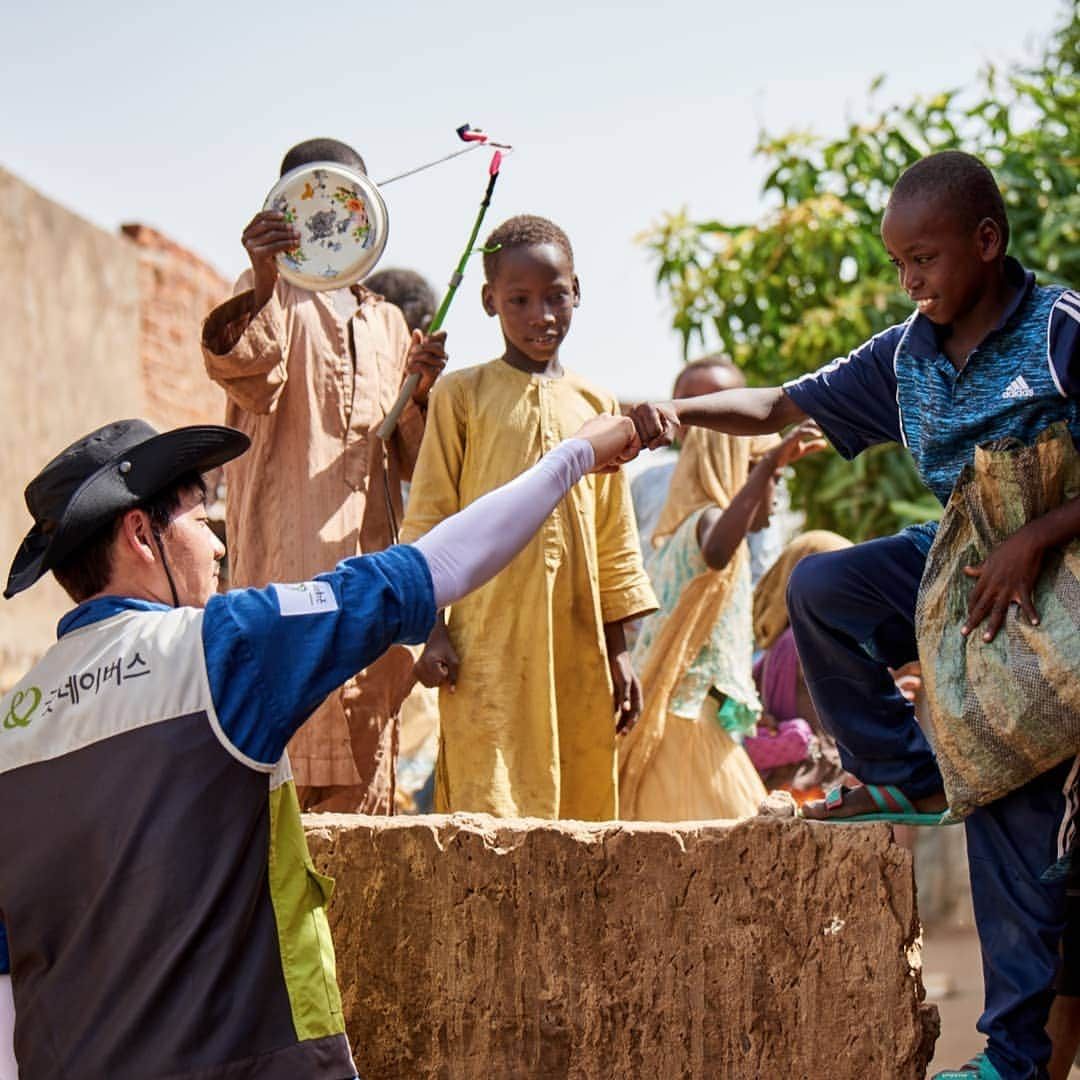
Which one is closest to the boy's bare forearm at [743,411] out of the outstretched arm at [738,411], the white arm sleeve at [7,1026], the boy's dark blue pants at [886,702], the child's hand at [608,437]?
the outstretched arm at [738,411]

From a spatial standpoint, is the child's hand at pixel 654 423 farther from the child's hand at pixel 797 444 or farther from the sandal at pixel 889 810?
the child's hand at pixel 797 444

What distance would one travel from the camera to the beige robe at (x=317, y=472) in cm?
464

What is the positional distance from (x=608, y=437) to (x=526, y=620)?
1.26 meters

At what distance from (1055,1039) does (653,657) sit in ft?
8.47

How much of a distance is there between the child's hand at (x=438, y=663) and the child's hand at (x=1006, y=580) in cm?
169

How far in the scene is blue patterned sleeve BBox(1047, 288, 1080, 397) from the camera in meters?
2.99

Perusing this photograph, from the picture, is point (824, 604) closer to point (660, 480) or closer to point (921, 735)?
point (921, 735)

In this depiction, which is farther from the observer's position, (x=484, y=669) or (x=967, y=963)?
(x=967, y=963)

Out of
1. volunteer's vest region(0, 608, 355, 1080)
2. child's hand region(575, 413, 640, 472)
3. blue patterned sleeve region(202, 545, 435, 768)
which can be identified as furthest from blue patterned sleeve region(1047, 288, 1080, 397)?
volunteer's vest region(0, 608, 355, 1080)

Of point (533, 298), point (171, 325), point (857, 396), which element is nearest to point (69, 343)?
point (171, 325)

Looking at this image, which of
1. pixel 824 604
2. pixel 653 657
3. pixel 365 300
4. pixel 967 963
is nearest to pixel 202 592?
pixel 824 604

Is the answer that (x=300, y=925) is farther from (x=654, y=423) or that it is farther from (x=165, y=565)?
(x=654, y=423)

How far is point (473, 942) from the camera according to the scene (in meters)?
3.33

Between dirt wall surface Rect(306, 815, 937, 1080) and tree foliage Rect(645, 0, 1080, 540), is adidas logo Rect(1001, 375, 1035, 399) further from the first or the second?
tree foliage Rect(645, 0, 1080, 540)
